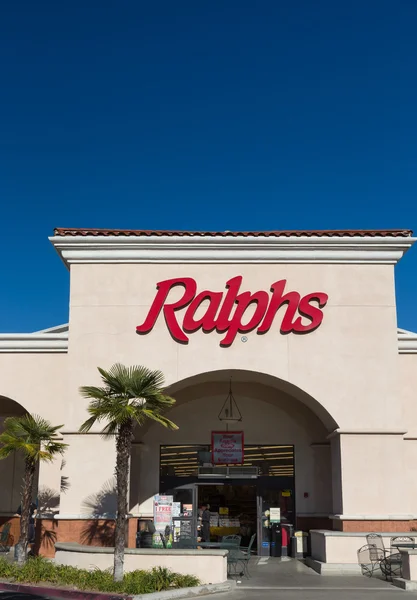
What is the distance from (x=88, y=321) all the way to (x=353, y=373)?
24.7 feet

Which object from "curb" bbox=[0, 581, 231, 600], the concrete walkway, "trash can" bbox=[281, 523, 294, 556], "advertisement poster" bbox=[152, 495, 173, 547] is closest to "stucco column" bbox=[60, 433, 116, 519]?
"advertisement poster" bbox=[152, 495, 173, 547]

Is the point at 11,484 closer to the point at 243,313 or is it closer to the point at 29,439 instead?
the point at 29,439

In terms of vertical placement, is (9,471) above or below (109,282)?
below

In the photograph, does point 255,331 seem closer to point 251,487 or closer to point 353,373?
point 353,373

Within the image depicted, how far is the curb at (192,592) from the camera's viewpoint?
13327 mm

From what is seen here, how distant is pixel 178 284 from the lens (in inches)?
770

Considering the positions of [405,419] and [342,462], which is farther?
[405,419]

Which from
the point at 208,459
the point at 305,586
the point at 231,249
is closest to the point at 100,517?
the point at 208,459

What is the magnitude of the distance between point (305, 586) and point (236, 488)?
6820mm

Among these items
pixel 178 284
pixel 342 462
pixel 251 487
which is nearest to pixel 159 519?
pixel 251 487

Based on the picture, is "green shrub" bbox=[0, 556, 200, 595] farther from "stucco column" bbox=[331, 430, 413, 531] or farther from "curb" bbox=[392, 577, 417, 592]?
"stucco column" bbox=[331, 430, 413, 531]

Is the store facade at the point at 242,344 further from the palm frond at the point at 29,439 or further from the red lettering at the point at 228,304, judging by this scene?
the palm frond at the point at 29,439

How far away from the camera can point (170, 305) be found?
19.4 m

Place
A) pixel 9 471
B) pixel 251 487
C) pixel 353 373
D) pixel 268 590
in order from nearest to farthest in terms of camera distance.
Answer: pixel 268 590 → pixel 353 373 → pixel 251 487 → pixel 9 471
